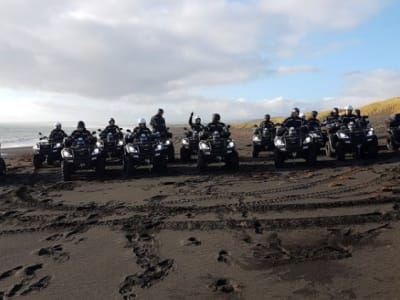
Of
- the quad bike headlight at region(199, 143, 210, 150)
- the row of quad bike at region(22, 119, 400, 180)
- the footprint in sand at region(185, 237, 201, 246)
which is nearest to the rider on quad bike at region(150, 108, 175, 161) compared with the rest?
the row of quad bike at region(22, 119, 400, 180)

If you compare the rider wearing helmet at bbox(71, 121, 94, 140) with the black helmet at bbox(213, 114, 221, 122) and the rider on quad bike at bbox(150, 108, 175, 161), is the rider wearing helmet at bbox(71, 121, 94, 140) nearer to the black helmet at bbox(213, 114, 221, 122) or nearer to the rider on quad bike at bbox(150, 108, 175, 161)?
the rider on quad bike at bbox(150, 108, 175, 161)

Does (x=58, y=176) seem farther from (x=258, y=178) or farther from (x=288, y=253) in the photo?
(x=288, y=253)

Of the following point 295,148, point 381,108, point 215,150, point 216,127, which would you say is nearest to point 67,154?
point 215,150

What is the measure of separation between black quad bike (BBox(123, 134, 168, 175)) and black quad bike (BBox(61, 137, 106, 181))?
78 centimetres

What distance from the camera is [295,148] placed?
46.8 ft

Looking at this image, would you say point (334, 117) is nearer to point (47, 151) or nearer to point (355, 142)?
point (355, 142)

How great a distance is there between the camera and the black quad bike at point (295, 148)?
46.8ft

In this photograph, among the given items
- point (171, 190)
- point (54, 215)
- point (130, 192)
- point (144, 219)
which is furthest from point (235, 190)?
point (54, 215)

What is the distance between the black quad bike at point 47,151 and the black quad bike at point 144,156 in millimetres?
4169

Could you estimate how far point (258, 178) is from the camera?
1238cm

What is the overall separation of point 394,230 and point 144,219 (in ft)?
12.4

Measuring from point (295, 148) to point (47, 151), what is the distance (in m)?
8.86

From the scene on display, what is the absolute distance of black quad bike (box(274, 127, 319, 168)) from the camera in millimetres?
Answer: 14266

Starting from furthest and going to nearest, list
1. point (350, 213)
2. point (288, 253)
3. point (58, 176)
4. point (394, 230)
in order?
point (58, 176) → point (350, 213) → point (394, 230) → point (288, 253)
